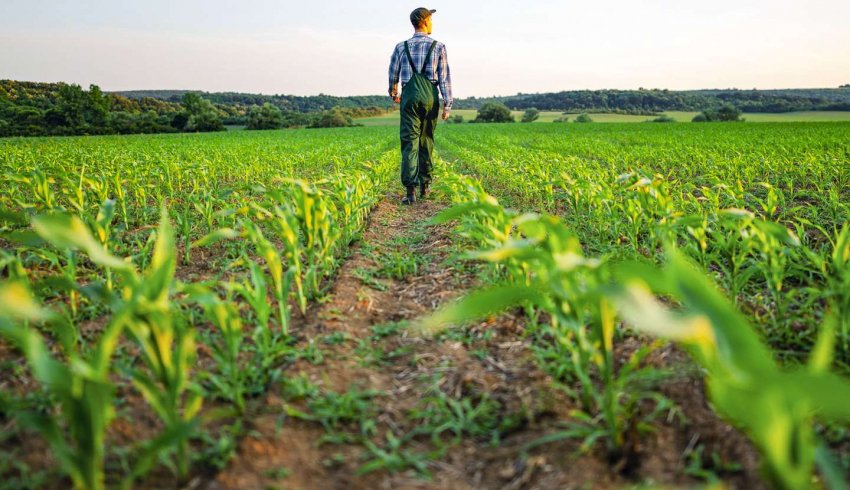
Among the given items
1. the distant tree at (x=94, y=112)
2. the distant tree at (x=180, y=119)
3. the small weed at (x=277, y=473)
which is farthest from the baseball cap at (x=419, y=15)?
the distant tree at (x=180, y=119)

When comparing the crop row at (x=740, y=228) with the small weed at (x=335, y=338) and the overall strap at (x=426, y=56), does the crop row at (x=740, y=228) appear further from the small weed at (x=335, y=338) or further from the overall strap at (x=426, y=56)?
the overall strap at (x=426, y=56)

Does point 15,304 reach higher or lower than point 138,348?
higher

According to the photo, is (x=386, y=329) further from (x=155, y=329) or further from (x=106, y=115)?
(x=106, y=115)

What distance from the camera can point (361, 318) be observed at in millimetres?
3117

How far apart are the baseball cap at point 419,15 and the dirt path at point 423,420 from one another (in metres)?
5.01

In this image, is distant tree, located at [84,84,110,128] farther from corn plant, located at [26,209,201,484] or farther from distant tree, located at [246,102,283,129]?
corn plant, located at [26,209,201,484]

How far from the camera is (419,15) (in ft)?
22.2

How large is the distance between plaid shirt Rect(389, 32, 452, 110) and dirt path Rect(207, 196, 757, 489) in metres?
4.65

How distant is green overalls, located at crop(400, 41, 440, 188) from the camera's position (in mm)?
6863

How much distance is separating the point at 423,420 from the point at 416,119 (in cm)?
550

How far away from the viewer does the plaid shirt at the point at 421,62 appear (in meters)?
6.80

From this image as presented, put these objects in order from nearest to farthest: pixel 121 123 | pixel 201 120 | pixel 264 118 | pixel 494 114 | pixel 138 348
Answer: pixel 138 348, pixel 121 123, pixel 201 120, pixel 264 118, pixel 494 114

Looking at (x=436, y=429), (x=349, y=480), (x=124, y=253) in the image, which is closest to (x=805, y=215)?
(x=436, y=429)

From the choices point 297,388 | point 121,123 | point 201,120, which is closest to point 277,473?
point 297,388
